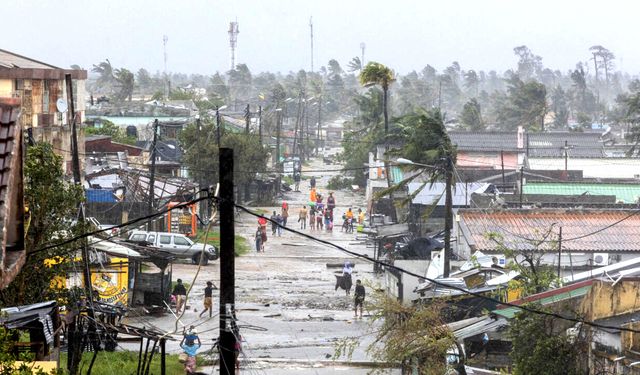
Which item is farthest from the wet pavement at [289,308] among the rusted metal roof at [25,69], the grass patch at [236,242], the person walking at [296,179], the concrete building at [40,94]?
the person walking at [296,179]

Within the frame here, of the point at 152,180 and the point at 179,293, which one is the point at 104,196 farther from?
the point at 179,293

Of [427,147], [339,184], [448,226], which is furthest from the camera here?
[339,184]

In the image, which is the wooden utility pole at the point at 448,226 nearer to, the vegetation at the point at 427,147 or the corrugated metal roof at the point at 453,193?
the vegetation at the point at 427,147

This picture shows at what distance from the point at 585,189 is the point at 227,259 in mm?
32092

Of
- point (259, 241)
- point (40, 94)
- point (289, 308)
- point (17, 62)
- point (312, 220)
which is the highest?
point (17, 62)

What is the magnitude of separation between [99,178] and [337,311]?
16.5m

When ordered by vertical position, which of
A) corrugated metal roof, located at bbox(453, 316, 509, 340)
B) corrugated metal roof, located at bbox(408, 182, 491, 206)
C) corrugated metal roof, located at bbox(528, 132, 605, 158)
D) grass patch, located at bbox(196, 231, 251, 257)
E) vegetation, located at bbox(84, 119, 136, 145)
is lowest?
grass patch, located at bbox(196, 231, 251, 257)

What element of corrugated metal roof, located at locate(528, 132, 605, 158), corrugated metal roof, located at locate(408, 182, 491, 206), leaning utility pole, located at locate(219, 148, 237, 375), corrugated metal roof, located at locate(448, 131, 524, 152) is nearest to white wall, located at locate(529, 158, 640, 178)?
corrugated metal roof, located at locate(448, 131, 524, 152)

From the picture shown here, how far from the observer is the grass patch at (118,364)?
2035 centimetres

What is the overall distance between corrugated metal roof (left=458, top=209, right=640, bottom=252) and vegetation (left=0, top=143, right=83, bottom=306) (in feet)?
50.5

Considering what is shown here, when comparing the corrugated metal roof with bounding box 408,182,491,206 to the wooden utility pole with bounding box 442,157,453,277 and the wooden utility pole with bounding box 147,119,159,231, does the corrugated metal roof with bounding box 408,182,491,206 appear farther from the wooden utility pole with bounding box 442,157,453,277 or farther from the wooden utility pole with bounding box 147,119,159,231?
the wooden utility pole with bounding box 442,157,453,277

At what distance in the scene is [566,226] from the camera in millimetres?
32125

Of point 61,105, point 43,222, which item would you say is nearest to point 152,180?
point 61,105

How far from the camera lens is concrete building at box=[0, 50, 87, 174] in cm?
3653
